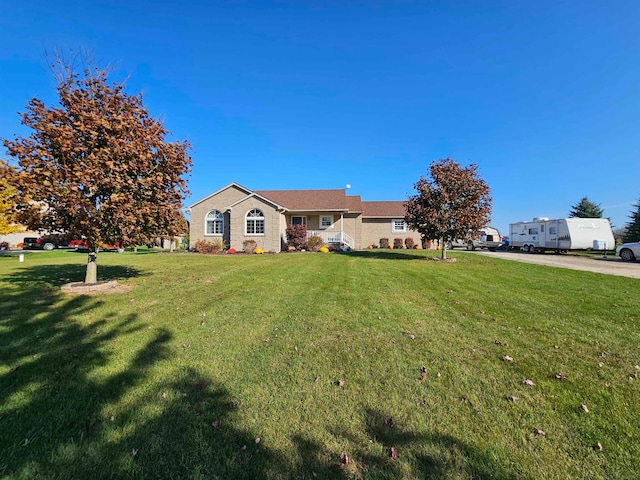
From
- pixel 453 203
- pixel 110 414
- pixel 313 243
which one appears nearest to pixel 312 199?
pixel 313 243

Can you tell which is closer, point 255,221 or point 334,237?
point 255,221

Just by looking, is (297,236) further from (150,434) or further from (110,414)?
(150,434)

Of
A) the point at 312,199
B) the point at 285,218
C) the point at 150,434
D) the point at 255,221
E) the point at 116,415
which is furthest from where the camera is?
the point at 312,199

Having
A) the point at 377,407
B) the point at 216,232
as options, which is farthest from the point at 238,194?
the point at 377,407

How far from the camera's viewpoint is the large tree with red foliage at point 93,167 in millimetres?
6883

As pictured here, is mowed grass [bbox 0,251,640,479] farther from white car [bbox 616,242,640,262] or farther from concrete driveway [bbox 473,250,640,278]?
white car [bbox 616,242,640,262]

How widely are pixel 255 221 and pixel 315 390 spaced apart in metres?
20.9

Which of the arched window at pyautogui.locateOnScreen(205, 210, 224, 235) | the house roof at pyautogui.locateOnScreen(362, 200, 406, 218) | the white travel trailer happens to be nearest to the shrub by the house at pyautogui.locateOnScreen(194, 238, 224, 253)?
the arched window at pyautogui.locateOnScreen(205, 210, 224, 235)

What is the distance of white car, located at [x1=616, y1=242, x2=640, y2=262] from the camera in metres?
17.4

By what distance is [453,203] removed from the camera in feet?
51.1

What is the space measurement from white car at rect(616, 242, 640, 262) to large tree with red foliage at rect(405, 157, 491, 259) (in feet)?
33.2

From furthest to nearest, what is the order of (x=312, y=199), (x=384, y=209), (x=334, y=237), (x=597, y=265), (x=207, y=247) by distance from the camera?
(x=384, y=209), (x=312, y=199), (x=334, y=237), (x=207, y=247), (x=597, y=265)

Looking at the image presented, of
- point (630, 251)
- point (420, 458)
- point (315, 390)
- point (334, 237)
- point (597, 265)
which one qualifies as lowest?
point (420, 458)

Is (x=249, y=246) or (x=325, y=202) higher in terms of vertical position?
(x=325, y=202)
